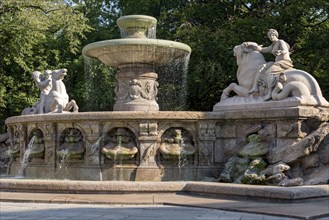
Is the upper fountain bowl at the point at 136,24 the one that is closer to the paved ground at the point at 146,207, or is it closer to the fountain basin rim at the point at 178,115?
the fountain basin rim at the point at 178,115

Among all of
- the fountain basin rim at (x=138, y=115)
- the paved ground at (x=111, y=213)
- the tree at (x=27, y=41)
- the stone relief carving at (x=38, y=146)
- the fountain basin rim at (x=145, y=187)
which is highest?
the tree at (x=27, y=41)

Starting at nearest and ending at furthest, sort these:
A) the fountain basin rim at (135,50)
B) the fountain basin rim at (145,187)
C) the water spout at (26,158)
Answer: the fountain basin rim at (145,187), the water spout at (26,158), the fountain basin rim at (135,50)

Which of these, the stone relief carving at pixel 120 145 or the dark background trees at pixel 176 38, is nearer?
the stone relief carving at pixel 120 145

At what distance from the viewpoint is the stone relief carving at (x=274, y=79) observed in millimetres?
11312

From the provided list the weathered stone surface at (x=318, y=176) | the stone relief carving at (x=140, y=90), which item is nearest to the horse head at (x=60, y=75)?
the stone relief carving at (x=140, y=90)

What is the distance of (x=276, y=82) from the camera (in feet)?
38.0

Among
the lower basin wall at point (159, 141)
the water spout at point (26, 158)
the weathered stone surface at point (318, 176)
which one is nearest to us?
the weathered stone surface at point (318, 176)

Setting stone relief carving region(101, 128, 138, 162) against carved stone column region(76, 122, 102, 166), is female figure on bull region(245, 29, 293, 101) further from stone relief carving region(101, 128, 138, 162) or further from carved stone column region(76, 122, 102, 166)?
carved stone column region(76, 122, 102, 166)

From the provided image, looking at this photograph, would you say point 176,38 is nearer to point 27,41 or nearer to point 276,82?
point 27,41

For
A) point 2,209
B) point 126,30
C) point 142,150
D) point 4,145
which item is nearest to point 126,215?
point 2,209

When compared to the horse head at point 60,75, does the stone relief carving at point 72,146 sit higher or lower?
lower

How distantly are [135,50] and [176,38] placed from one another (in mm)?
13156

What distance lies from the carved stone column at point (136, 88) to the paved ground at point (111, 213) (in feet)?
18.8

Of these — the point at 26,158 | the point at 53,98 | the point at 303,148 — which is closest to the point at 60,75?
the point at 53,98
